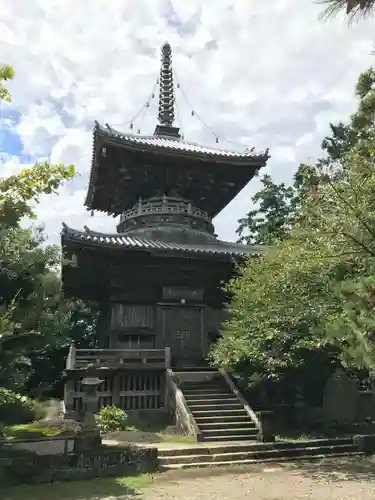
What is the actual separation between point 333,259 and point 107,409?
31.4 ft

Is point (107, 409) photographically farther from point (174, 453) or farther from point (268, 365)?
point (268, 365)

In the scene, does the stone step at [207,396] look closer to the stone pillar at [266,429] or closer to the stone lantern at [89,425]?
the stone pillar at [266,429]

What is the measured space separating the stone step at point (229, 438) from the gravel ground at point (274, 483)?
1.78 meters

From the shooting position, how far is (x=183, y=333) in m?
18.8

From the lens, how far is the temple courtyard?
8336mm

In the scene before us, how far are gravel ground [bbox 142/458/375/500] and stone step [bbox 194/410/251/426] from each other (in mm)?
2651

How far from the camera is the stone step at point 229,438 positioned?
1279cm

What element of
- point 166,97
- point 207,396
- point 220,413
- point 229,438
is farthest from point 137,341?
point 166,97

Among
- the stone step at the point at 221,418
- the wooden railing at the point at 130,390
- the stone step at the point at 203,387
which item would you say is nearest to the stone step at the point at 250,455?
the stone step at the point at 221,418

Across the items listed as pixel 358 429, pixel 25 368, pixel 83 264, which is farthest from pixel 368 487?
pixel 25 368

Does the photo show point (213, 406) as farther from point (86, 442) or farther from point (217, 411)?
point (86, 442)

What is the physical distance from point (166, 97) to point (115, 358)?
18.1 meters

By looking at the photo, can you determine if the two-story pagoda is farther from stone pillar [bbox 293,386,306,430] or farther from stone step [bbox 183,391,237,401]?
stone pillar [bbox 293,386,306,430]

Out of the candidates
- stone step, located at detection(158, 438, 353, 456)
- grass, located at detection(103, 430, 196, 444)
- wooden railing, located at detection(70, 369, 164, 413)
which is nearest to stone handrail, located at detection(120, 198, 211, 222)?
wooden railing, located at detection(70, 369, 164, 413)
